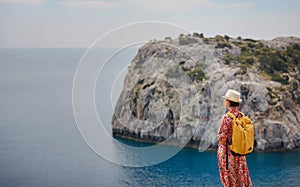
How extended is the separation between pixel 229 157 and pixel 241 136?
46 centimetres

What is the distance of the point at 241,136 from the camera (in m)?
6.74

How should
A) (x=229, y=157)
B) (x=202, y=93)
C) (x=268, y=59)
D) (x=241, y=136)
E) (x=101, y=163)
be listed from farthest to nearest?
(x=268, y=59) → (x=202, y=93) → (x=101, y=163) → (x=229, y=157) → (x=241, y=136)

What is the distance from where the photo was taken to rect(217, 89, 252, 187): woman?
6.88 meters

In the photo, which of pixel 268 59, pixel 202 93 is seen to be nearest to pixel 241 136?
pixel 202 93

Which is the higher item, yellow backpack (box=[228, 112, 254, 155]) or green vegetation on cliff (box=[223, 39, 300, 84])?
yellow backpack (box=[228, 112, 254, 155])

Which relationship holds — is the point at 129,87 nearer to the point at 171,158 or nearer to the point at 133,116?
the point at 133,116

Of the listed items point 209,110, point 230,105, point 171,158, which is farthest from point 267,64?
point 230,105

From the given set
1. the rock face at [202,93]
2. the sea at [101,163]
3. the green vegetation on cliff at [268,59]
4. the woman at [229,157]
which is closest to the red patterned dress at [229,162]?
the woman at [229,157]

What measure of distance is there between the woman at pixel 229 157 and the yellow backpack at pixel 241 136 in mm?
94

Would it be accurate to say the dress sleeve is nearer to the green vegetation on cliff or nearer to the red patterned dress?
the red patterned dress

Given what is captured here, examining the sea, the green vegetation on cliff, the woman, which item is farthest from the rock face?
the woman

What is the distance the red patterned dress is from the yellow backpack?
97 millimetres

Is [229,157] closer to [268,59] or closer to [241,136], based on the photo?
[241,136]

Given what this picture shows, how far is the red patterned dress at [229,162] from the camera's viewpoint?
688 cm
